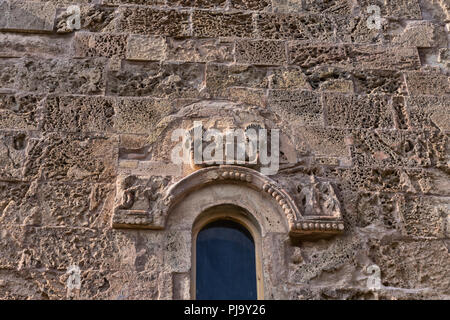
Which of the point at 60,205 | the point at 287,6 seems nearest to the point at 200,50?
the point at 287,6

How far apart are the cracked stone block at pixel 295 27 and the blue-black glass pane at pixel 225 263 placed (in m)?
1.94

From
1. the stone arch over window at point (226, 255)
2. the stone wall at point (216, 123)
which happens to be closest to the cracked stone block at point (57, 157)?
the stone wall at point (216, 123)

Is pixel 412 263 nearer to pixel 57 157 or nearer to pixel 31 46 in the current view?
pixel 57 157

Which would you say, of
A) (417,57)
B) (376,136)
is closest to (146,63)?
(376,136)

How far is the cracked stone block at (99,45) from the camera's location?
5.56 m

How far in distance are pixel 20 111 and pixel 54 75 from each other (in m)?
0.45

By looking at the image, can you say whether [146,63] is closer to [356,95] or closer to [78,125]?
[78,125]

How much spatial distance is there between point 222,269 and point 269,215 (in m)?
0.54

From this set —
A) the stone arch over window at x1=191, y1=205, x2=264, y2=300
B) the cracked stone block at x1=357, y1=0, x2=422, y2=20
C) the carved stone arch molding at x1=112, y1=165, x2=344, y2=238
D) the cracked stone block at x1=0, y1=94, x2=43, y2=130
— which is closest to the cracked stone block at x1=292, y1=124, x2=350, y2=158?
the carved stone arch molding at x1=112, y1=165, x2=344, y2=238

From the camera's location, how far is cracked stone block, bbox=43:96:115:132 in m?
5.14

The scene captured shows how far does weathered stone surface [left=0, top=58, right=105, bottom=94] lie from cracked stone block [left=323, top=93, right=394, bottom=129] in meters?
1.97

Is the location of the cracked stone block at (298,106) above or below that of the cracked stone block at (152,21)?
below

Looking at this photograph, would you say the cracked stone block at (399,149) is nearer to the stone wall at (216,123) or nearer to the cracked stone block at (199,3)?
the stone wall at (216,123)

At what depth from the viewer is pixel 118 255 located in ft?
15.0
